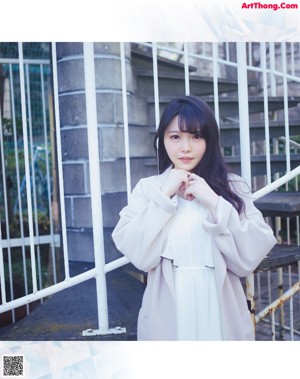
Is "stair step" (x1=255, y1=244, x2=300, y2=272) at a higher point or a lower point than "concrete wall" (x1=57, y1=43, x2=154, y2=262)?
lower

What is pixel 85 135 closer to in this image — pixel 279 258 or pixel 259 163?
pixel 259 163

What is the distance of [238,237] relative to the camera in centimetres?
118

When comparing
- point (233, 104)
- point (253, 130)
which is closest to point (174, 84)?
point (233, 104)

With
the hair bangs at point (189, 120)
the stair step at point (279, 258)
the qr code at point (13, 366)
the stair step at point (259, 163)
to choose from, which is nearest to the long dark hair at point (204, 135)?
the hair bangs at point (189, 120)

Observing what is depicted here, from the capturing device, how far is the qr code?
4.40ft

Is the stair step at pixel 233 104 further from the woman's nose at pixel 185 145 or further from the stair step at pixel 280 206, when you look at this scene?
the woman's nose at pixel 185 145

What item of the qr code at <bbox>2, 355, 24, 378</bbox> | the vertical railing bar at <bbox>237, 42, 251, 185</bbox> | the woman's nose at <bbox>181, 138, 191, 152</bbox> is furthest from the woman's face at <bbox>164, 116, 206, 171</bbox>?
the qr code at <bbox>2, 355, 24, 378</bbox>

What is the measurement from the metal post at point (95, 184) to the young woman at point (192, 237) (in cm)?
14

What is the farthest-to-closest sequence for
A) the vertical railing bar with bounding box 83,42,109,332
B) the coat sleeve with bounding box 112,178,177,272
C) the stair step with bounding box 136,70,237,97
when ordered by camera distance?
the stair step with bounding box 136,70,237,97 → the vertical railing bar with bounding box 83,42,109,332 → the coat sleeve with bounding box 112,178,177,272

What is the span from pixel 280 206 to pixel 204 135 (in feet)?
1.62

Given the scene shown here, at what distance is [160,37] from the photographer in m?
1.30

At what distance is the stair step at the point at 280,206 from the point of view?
5.02ft

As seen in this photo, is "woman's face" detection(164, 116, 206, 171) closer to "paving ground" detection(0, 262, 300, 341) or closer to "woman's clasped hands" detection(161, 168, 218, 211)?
"woman's clasped hands" detection(161, 168, 218, 211)

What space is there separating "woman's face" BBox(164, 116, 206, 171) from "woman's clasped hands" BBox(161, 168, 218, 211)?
42 millimetres
